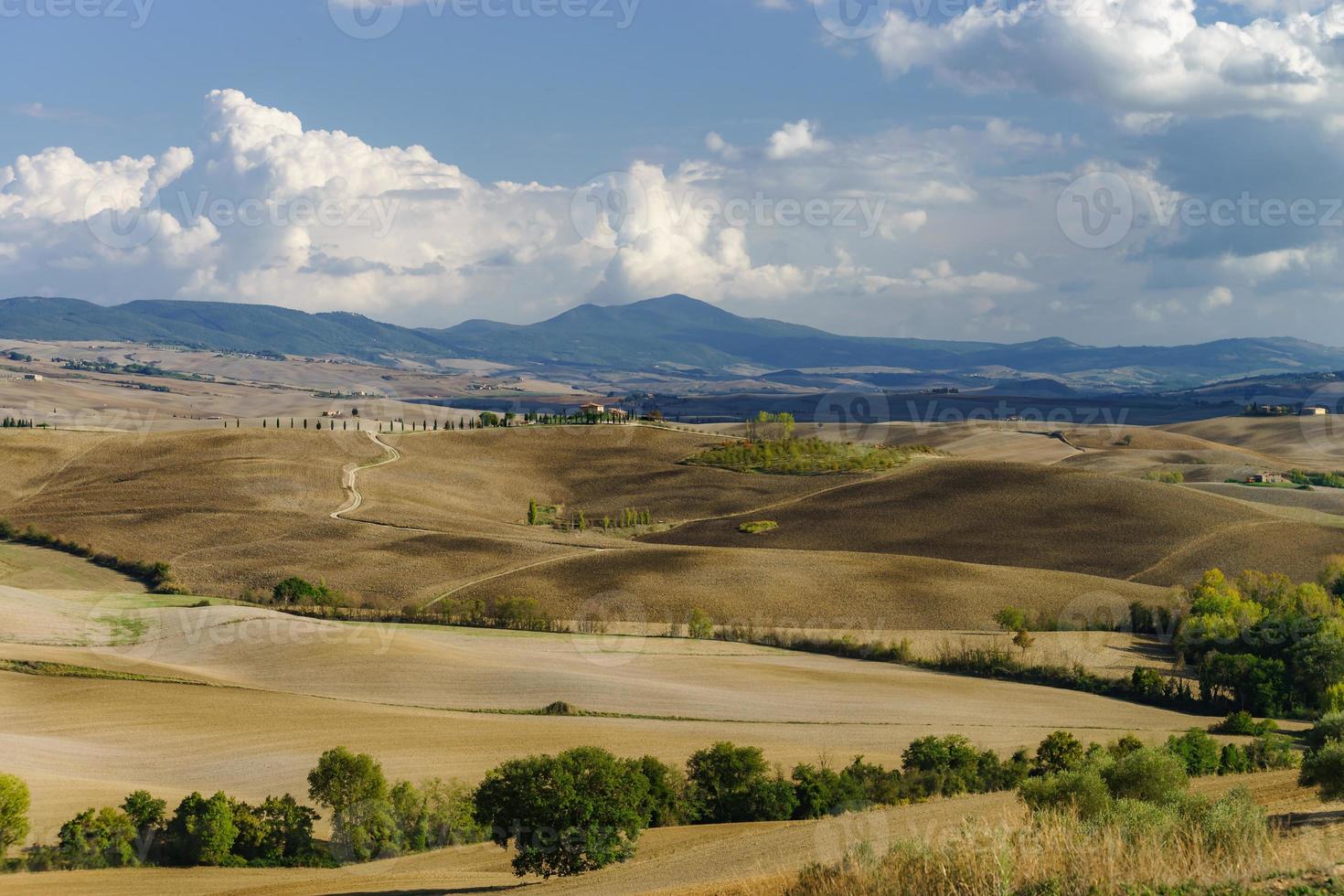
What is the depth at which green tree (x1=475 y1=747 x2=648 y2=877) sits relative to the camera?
96.7ft

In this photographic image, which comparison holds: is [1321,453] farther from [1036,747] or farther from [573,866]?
[573,866]

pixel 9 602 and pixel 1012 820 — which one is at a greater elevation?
pixel 1012 820

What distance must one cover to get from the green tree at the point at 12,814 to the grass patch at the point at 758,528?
73172mm

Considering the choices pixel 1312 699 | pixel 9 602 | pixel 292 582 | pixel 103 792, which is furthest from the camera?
pixel 292 582

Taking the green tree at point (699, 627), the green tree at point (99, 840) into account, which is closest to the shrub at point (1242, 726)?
the green tree at point (699, 627)

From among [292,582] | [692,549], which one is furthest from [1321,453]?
[292,582]

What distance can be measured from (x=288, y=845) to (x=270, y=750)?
9.16 metres

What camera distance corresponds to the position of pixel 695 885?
23.5 m

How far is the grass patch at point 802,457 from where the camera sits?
126625 millimetres

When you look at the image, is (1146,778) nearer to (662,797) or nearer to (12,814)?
(662,797)

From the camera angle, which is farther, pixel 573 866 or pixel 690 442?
pixel 690 442

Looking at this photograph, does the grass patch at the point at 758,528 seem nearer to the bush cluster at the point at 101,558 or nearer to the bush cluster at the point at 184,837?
the bush cluster at the point at 101,558

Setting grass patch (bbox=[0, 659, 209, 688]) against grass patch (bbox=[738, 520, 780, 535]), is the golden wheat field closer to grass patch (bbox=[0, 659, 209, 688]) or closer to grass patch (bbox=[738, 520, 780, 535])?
grass patch (bbox=[0, 659, 209, 688])

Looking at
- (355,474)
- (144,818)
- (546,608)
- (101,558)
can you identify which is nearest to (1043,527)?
(546,608)
